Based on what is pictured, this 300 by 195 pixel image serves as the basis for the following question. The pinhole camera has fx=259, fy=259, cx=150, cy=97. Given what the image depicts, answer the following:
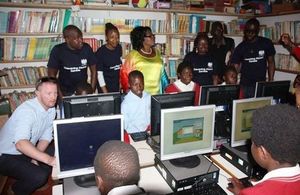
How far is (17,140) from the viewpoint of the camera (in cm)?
202

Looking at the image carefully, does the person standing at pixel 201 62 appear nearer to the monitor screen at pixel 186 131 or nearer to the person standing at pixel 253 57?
the person standing at pixel 253 57

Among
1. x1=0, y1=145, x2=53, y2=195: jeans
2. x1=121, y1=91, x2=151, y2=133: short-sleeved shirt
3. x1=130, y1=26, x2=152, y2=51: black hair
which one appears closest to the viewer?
x1=0, y1=145, x2=53, y2=195: jeans

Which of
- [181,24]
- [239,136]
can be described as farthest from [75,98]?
[181,24]

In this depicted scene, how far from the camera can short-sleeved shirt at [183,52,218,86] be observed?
3.66 meters

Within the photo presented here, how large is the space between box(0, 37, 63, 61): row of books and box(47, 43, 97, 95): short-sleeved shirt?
2.91ft

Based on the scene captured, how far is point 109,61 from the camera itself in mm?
3641

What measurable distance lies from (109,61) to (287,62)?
126 inches

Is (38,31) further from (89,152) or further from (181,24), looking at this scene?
(89,152)

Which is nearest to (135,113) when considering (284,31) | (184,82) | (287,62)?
(184,82)

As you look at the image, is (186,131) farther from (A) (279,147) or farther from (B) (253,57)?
(B) (253,57)

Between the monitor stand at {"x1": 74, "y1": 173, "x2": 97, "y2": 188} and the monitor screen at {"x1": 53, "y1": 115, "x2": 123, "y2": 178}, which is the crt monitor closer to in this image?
the monitor screen at {"x1": 53, "y1": 115, "x2": 123, "y2": 178}

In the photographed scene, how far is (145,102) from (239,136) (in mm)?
1095

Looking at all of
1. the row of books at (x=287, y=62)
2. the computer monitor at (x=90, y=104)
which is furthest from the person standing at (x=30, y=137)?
the row of books at (x=287, y=62)

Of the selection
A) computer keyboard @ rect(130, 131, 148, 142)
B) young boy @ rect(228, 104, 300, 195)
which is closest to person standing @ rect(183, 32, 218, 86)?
computer keyboard @ rect(130, 131, 148, 142)
